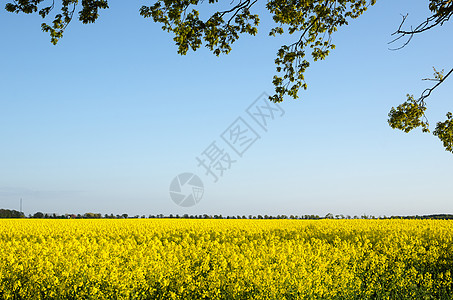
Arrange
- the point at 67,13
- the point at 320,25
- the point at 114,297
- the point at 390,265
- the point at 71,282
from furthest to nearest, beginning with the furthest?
the point at 320,25, the point at 390,265, the point at 67,13, the point at 71,282, the point at 114,297

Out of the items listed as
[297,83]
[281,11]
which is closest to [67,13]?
[281,11]

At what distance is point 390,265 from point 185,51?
915cm

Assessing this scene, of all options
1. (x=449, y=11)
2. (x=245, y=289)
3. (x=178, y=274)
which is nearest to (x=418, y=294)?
(x=245, y=289)

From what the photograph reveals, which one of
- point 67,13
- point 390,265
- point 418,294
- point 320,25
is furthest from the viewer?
point 320,25

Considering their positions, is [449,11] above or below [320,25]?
below

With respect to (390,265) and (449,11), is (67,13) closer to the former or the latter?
(449,11)

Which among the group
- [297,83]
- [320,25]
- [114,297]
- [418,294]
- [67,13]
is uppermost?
[320,25]

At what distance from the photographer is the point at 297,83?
13.4 meters

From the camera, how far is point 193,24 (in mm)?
11258

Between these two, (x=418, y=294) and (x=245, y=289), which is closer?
(x=245, y=289)

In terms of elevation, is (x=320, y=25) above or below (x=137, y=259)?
above

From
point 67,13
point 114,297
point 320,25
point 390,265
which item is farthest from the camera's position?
point 320,25

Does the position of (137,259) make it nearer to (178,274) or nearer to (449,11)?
(178,274)

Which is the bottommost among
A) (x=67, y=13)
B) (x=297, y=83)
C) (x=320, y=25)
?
(x=297, y=83)
